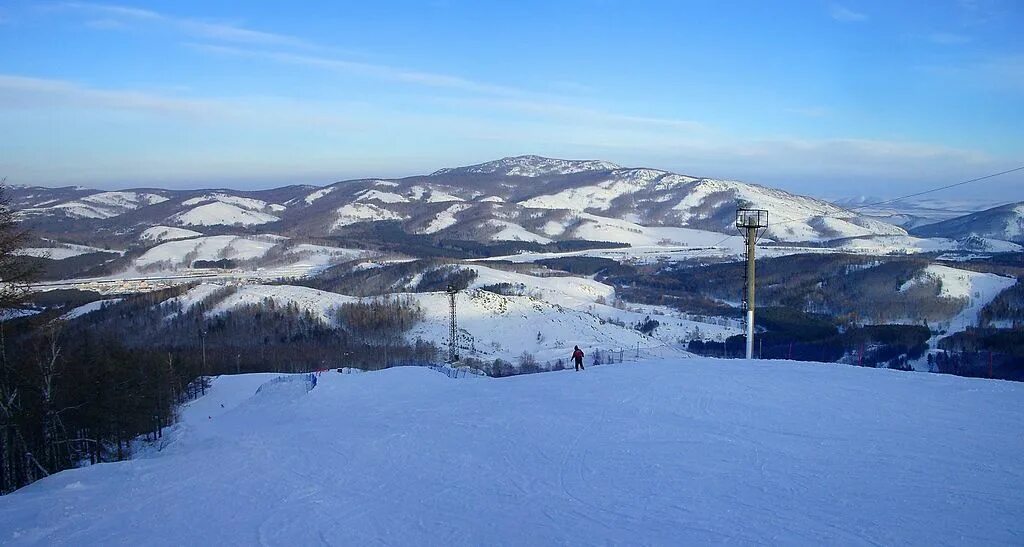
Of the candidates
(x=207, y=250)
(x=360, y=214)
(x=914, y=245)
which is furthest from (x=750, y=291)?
(x=360, y=214)

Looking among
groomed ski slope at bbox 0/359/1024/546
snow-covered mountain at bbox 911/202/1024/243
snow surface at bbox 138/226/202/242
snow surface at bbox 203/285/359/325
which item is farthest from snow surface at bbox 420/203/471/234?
groomed ski slope at bbox 0/359/1024/546

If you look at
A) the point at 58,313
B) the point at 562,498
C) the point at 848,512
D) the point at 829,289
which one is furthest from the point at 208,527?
the point at 829,289

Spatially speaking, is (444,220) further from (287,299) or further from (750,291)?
(750,291)

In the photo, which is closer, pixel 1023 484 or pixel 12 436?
pixel 1023 484

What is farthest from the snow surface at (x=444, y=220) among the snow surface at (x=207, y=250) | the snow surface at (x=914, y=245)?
the snow surface at (x=914, y=245)

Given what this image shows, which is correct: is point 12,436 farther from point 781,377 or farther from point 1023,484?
point 1023,484
